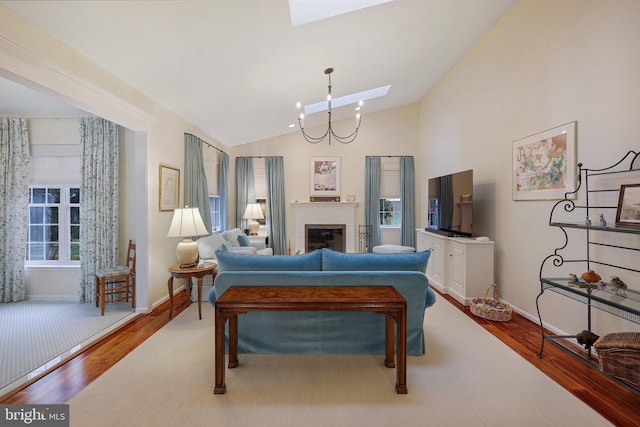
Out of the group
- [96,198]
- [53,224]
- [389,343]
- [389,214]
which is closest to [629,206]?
[389,343]

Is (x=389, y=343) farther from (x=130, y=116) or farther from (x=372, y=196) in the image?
(x=372, y=196)

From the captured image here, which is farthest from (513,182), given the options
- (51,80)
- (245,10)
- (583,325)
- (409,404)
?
(51,80)

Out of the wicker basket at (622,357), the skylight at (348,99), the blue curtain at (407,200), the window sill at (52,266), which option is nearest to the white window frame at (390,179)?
the blue curtain at (407,200)

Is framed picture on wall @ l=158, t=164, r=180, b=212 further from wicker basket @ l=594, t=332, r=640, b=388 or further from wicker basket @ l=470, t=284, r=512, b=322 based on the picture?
wicker basket @ l=594, t=332, r=640, b=388

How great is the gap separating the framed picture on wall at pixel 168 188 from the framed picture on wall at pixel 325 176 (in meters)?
3.35

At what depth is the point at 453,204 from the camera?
4.52 m

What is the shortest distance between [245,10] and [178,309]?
3460mm

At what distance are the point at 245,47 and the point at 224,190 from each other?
3638mm

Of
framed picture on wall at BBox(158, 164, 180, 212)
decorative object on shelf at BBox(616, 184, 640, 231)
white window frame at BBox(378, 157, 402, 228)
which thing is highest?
white window frame at BBox(378, 157, 402, 228)

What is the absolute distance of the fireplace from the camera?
6.89 m

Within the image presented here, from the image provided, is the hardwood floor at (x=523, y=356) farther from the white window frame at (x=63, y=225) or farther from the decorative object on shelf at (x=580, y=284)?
the white window frame at (x=63, y=225)

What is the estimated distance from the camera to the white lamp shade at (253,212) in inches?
256

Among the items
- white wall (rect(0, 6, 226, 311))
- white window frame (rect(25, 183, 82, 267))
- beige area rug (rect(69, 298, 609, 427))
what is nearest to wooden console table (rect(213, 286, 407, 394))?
beige area rug (rect(69, 298, 609, 427))

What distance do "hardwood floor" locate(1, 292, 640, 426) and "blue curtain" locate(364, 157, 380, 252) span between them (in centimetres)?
362
